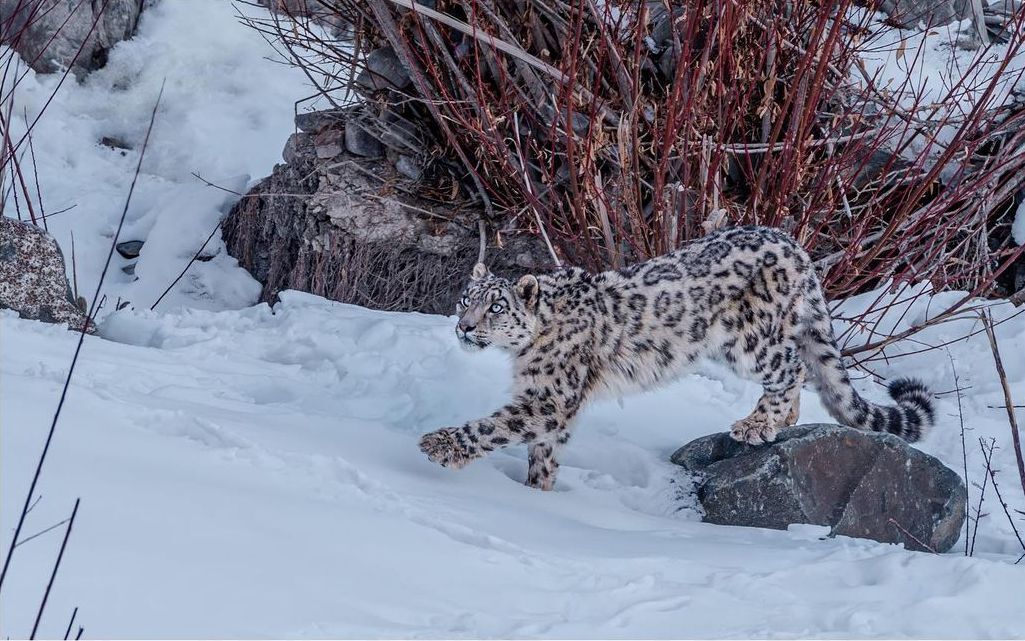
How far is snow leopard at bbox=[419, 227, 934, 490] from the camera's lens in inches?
229

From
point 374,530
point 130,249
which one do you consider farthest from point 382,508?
point 130,249

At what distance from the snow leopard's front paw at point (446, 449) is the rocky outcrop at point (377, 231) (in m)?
4.61

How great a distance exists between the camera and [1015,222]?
977 cm

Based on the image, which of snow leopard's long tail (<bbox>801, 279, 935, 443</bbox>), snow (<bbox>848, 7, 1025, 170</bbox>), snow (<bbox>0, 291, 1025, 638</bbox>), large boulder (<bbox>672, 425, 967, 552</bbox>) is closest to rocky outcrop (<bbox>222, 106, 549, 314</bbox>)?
snow (<bbox>0, 291, 1025, 638</bbox>)

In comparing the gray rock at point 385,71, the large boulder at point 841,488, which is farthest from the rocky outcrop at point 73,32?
the large boulder at point 841,488

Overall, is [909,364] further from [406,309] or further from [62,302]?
[62,302]

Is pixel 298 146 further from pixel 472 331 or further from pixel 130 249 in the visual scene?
pixel 472 331

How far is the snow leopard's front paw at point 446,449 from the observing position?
18.0 feet

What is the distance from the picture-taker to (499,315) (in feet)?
18.8

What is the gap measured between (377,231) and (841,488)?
5366mm

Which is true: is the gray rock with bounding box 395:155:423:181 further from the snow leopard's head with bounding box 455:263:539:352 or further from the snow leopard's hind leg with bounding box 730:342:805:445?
Answer: the snow leopard's hind leg with bounding box 730:342:805:445

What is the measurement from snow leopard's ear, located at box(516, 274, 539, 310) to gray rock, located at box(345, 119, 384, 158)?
471cm

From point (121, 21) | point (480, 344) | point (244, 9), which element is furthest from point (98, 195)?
point (480, 344)

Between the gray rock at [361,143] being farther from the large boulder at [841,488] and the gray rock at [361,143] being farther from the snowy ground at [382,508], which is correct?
the large boulder at [841,488]
